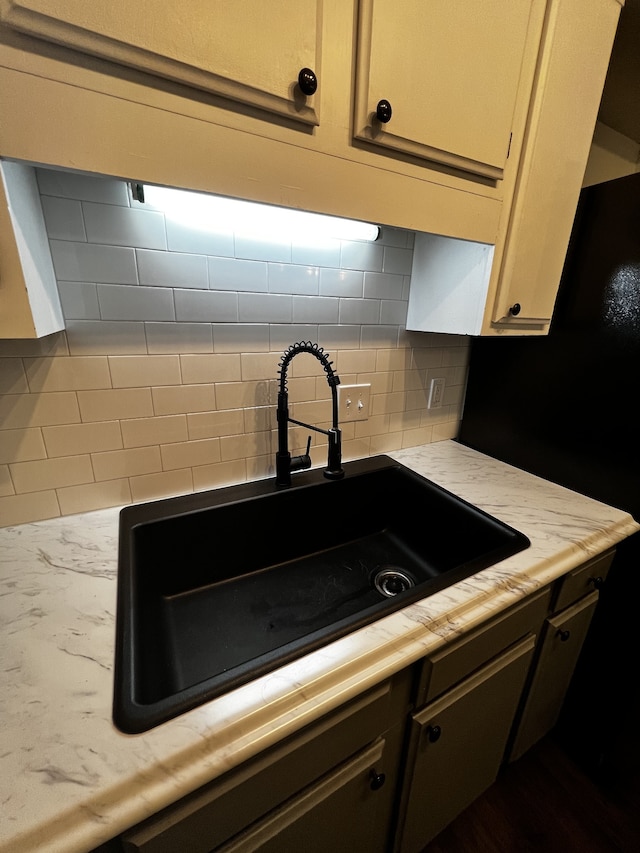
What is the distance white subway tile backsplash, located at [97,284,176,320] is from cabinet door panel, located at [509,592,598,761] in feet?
4.19

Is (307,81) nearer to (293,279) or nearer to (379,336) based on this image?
(293,279)

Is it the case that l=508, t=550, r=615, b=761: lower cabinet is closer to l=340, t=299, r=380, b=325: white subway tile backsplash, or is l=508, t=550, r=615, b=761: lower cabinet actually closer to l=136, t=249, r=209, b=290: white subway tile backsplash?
l=340, t=299, r=380, b=325: white subway tile backsplash

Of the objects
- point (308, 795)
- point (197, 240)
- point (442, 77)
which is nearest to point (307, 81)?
point (442, 77)

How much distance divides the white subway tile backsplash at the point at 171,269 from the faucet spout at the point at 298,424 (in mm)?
291

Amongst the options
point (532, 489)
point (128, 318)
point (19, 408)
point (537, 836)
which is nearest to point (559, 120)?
point (532, 489)

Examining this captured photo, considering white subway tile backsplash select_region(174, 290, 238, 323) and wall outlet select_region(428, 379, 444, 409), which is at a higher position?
white subway tile backsplash select_region(174, 290, 238, 323)

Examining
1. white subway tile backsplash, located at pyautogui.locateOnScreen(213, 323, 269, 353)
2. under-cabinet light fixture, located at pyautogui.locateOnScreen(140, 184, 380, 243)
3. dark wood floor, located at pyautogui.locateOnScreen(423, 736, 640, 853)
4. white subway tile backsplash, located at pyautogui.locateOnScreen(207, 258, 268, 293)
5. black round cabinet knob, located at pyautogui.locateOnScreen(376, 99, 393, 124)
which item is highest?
black round cabinet knob, located at pyautogui.locateOnScreen(376, 99, 393, 124)

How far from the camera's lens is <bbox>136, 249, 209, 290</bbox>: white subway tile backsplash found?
32.2 inches

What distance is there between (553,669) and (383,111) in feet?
4.77

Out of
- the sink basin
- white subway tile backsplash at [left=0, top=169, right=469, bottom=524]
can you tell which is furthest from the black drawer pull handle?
white subway tile backsplash at [left=0, top=169, right=469, bottom=524]

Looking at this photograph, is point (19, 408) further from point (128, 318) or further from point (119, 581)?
point (119, 581)

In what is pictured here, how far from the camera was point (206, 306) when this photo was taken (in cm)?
90

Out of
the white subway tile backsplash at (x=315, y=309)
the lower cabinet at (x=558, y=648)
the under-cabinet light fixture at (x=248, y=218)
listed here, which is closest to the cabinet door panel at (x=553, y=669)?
the lower cabinet at (x=558, y=648)

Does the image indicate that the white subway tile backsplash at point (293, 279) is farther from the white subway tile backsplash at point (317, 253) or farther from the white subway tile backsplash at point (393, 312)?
the white subway tile backsplash at point (393, 312)
